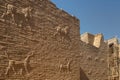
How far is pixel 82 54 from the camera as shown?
10.9 m

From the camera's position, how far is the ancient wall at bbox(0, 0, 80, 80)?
227 inches

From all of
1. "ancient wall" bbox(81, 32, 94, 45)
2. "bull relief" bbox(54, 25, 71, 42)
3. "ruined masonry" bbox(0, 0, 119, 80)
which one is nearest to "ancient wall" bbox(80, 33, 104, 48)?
"ancient wall" bbox(81, 32, 94, 45)

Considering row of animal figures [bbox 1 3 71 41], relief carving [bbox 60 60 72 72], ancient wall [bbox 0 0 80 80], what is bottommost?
relief carving [bbox 60 60 72 72]

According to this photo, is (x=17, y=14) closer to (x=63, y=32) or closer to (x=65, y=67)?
(x=63, y=32)

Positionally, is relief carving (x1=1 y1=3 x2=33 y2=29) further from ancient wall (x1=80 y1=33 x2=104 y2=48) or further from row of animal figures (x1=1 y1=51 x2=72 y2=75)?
ancient wall (x1=80 y1=33 x2=104 y2=48)

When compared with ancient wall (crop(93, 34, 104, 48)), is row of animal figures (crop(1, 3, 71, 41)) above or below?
above

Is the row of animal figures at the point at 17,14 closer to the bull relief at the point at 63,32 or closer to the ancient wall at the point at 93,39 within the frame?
the bull relief at the point at 63,32

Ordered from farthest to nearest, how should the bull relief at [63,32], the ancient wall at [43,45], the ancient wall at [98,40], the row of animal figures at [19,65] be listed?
the ancient wall at [98,40]
the bull relief at [63,32]
the ancient wall at [43,45]
the row of animal figures at [19,65]

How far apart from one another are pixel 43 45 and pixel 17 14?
4.71 feet

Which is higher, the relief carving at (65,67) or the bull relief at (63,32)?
the bull relief at (63,32)

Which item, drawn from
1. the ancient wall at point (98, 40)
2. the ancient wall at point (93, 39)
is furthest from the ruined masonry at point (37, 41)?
the ancient wall at point (93, 39)

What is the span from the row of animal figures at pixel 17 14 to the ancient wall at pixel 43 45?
13cm

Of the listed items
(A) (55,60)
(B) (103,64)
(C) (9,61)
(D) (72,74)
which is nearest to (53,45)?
(A) (55,60)

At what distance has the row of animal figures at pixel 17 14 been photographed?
587 centimetres
